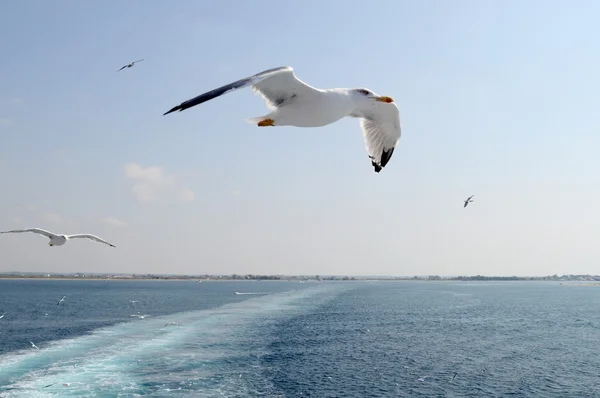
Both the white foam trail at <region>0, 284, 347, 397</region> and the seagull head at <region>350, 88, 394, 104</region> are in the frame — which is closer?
the seagull head at <region>350, 88, 394, 104</region>

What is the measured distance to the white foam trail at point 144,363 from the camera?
26969 mm

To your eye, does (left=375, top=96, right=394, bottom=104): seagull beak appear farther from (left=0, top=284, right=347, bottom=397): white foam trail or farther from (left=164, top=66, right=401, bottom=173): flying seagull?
(left=0, top=284, right=347, bottom=397): white foam trail

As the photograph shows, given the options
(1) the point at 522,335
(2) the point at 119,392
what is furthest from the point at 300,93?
(1) the point at 522,335

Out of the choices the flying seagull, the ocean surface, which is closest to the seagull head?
the flying seagull

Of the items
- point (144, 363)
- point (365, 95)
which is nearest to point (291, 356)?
point (144, 363)

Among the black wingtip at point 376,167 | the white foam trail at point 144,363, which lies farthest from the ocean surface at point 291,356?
the black wingtip at point 376,167

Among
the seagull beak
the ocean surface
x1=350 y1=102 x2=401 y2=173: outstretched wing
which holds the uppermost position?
Result: the seagull beak

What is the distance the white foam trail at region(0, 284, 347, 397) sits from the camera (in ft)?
88.5

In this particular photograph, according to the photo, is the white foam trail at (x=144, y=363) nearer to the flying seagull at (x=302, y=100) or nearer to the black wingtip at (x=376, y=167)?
the black wingtip at (x=376, y=167)

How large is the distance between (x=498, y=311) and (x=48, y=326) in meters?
63.5

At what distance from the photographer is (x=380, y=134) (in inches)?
285

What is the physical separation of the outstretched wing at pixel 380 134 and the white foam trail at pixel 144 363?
73.6 ft

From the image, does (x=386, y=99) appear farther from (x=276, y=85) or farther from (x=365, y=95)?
(x=276, y=85)

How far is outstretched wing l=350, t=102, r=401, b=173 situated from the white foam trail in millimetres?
22426
